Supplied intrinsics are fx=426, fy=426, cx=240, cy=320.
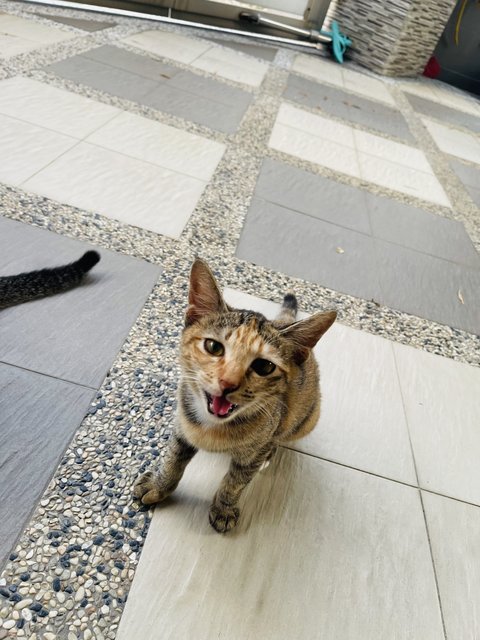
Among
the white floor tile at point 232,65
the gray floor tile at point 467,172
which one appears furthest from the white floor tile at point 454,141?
the white floor tile at point 232,65

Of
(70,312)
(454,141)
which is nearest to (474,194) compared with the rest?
(454,141)

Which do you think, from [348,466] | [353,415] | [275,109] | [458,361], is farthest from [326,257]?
[275,109]

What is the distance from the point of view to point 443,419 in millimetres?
1781

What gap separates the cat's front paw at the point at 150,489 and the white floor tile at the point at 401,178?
10.6ft

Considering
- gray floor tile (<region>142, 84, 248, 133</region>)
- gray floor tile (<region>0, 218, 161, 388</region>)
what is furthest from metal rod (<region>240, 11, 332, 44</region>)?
gray floor tile (<region>0, 218, 161, 388</region>)

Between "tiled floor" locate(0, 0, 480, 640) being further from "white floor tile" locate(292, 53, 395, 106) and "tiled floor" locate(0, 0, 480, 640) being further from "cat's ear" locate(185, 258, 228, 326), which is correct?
"white floor tile" locate(292, 53, 395, 106)

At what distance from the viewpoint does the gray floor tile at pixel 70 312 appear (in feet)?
5.01

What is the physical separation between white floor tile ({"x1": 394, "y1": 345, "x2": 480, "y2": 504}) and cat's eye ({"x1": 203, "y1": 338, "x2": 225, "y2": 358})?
97 cm

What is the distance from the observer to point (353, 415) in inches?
66.3

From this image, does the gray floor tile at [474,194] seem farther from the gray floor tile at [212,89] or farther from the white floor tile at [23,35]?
the white floor tile at [23,35]

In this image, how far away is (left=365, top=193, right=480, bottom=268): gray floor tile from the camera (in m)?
3.01

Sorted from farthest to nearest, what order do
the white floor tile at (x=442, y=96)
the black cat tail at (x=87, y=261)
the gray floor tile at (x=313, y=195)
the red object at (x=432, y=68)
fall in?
the red object at (x=432, y=68) → the white floor tile at (x=442, y=96) → the gray floor tile at (x=313, y=195) → the black cat tail at (x=87, y=261)

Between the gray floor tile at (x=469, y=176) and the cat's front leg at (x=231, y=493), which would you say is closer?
the cat's front leg at (x=231, y=493)

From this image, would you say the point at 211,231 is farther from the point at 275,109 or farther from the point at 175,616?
the point at 275,109
